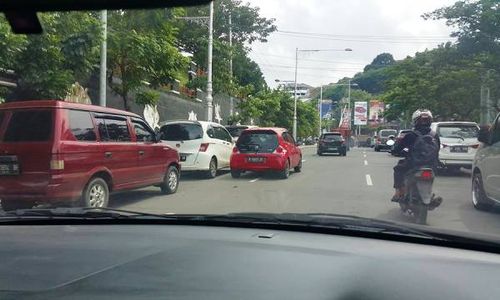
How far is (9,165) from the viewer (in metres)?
8.12

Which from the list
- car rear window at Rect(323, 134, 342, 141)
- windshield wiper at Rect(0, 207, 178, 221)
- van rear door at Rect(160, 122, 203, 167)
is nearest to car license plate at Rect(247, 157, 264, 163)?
van rear door at Rect(160, 122, 203, 167)

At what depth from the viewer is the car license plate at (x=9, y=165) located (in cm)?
810

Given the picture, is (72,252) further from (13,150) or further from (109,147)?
(109,147)

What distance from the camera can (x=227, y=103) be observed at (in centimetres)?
4144

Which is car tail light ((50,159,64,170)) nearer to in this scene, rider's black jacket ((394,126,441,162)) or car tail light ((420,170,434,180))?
rider's black jacket ((394,126,441,162))

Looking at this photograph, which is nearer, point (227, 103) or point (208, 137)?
point (208, 137)

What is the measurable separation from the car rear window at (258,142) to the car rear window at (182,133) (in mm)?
1111

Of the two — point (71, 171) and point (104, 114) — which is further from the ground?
point (104, 114)

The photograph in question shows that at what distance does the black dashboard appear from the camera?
253 cm

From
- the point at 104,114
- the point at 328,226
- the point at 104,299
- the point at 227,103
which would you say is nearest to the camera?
the point at 104,299

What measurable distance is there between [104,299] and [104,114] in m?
6.93

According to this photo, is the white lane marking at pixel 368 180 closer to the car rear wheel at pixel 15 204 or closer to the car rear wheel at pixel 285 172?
the car rear wheel at pixel 285 172

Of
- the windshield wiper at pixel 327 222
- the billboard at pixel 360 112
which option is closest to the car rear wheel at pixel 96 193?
the windshield wiper at pixel 327 222

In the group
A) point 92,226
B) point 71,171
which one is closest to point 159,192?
point 71,171
